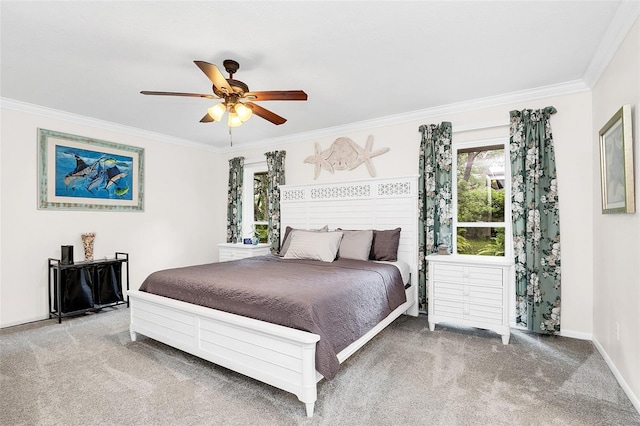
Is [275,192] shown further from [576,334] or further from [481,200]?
[576,334]

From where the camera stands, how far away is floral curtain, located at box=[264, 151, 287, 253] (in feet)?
17.1

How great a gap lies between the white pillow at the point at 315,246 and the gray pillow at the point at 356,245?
0.25ft

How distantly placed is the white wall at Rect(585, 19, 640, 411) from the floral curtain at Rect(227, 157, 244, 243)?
4787 millimetres

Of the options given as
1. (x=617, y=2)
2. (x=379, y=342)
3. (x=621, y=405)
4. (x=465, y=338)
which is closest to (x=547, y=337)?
(x=465, y=338)

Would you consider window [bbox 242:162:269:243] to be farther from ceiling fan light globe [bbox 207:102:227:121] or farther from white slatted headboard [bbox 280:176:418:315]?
ceiling fan light globe [bbox 207:102:227:121]

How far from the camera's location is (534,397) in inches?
86.4

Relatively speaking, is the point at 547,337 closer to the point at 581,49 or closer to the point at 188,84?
the point at 581,49

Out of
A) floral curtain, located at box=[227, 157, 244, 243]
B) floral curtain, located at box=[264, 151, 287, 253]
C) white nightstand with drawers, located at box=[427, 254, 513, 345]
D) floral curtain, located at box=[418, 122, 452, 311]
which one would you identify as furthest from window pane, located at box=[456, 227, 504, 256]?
floral curtain, located at box=[227, 157, 244, 243]

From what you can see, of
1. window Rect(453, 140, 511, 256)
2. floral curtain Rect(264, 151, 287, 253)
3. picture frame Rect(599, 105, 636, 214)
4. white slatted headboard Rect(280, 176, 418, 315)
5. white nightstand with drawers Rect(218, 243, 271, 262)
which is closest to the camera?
picture frame Rect(599, 105, 636, 214)

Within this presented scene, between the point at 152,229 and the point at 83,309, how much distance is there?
1422mm

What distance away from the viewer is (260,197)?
588 centimetres

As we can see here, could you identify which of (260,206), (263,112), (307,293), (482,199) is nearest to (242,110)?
(263,112)

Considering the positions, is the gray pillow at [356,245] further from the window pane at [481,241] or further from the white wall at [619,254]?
the white wall at [619,254]

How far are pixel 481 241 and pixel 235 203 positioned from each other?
392 cm
